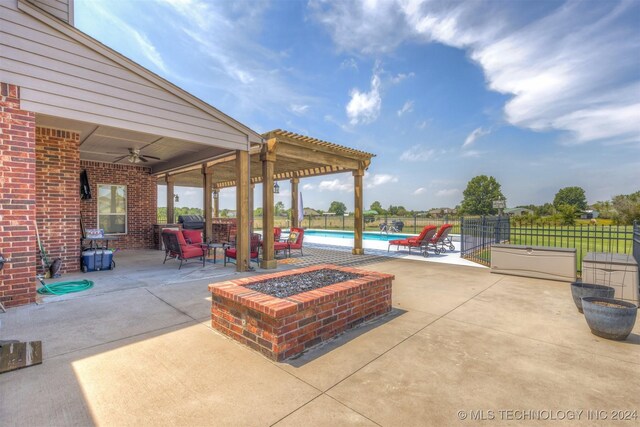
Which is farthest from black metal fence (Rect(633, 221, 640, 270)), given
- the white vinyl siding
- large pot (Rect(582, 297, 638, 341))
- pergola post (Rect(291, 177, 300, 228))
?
pergola post (Rect(291, 177, 300, 228))

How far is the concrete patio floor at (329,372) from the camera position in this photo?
5.55ft

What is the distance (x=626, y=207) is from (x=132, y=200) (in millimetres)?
29759

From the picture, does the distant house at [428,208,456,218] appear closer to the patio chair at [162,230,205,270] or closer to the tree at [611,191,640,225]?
the tree at [611,191,640,225]

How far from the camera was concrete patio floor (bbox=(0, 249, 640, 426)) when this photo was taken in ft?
5.55

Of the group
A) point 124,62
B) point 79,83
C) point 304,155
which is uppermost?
point 124,62

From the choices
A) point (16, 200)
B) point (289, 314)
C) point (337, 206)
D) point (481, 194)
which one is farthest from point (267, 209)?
point (337, 206)

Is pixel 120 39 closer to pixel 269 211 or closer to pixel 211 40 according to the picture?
pixel 211 40

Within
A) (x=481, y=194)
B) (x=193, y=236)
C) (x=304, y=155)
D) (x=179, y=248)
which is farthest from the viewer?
(x=481, y=194)

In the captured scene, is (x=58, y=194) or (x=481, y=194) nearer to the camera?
(x=58, y=194)

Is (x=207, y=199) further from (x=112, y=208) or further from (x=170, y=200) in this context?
(x=112, y=208)

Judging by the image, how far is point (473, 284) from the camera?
504 cm

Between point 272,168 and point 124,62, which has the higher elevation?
point 124,62

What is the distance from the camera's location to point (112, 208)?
9242 millimetres

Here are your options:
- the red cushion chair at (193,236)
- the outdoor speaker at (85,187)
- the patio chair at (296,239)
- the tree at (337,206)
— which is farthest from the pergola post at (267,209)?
the tree at (337,206)
